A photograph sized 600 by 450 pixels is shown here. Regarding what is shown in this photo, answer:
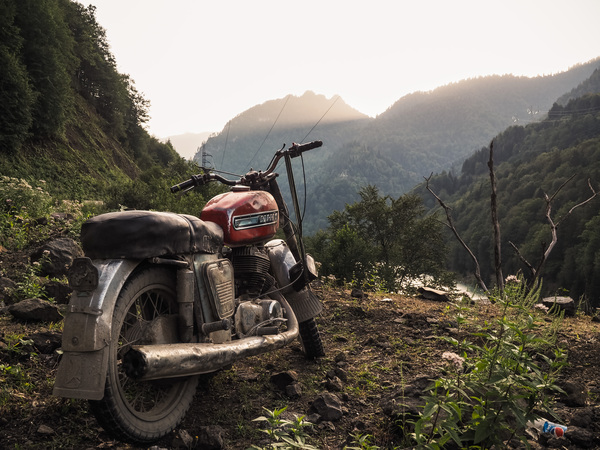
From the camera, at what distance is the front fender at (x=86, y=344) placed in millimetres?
2215

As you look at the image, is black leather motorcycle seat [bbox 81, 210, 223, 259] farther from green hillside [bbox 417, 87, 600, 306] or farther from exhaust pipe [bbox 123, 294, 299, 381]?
green hillside [bbox 417, 87, 600, 306]

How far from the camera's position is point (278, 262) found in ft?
14.2

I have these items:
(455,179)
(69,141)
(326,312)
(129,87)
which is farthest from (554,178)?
(326,312)

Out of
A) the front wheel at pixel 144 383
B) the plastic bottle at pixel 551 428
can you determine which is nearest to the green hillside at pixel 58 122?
the front wheel at pixel 144 383

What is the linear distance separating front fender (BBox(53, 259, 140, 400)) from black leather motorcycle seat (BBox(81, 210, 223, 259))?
0.74 ft

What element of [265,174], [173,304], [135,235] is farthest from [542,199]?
[135,235]

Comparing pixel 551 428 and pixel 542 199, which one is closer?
pixel 551 428

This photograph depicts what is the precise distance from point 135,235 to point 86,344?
0.66 metres

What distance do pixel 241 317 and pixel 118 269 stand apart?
52.9 inches

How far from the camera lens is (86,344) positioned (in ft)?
7.36

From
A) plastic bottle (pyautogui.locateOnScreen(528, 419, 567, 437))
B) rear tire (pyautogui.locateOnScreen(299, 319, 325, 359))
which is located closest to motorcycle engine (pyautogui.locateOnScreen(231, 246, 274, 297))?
rear tire (pyautogui.locateOnScreen(299, 319, 325, 359))

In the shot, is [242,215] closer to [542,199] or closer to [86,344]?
[86,344]

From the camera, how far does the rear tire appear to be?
444 cm

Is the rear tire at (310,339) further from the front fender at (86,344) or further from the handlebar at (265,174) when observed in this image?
the front fender at (86,344)
